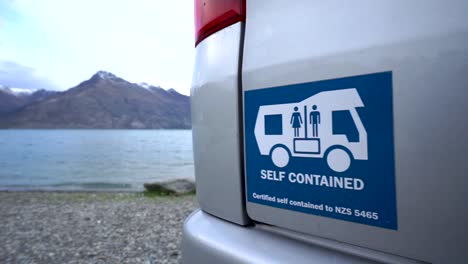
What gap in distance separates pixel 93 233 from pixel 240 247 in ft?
13.5

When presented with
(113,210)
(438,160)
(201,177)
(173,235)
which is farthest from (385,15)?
(113,210)

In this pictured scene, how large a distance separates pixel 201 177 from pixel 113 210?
5.43 meters

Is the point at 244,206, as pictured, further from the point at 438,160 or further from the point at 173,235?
the point at 173,235

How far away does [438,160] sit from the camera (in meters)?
0.55

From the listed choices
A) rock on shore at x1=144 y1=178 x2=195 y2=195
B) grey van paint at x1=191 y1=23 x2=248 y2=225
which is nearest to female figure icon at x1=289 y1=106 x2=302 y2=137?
grey van paint at x1=191 y1=23 x2=248 y2=225

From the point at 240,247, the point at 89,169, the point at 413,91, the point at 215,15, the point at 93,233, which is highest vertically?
the point at 215,15

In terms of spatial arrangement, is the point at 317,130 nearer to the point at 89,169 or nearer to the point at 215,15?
the point at 215,15

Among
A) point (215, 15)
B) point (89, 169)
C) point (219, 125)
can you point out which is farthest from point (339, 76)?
point (89, 169)

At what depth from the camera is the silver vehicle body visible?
1.79 feet

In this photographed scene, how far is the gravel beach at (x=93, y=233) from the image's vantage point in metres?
3.47

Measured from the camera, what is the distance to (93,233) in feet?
14.1

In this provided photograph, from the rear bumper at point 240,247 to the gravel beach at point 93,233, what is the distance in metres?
2.59

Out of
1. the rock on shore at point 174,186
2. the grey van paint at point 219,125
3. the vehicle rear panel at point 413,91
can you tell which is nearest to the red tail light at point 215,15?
the grey van paint at point 219,125

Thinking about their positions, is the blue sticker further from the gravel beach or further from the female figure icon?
the gravel beach
